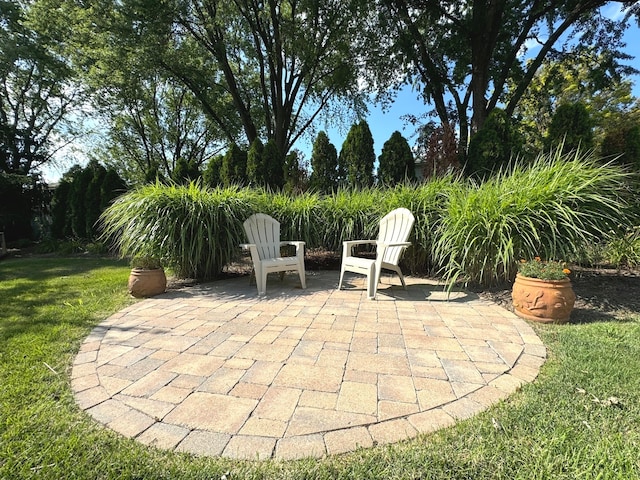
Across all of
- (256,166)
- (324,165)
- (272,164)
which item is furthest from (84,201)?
(324,165)

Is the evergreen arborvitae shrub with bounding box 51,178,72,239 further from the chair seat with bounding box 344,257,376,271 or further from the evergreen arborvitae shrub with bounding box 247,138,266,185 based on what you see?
the chair seat with bounding box 344,257,376,271

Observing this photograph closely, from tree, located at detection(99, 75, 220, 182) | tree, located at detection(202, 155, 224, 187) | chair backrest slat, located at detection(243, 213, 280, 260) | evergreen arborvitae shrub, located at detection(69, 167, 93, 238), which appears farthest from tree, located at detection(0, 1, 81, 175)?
chair backrest slat, located at detection(243, 213, 280, 260)

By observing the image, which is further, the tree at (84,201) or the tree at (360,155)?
the tree at (84,201)

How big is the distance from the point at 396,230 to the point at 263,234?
5.89ft

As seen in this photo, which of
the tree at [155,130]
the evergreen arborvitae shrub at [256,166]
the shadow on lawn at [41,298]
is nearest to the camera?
the shadow on lawn at [41,298]

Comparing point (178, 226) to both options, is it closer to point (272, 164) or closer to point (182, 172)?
point (272, 164)

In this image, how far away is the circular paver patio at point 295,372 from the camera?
51.3 inches

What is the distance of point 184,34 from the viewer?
9.04 m

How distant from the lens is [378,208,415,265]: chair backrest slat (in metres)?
3.66

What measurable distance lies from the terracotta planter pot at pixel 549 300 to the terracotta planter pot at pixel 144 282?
390cm

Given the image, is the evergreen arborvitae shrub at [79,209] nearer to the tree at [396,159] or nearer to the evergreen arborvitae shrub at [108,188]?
the evergreen arborvitae shrub at [108,188]

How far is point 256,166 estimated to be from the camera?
24.2 ft

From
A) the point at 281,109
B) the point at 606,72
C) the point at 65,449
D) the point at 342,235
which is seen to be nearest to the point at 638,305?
the point at 342,235

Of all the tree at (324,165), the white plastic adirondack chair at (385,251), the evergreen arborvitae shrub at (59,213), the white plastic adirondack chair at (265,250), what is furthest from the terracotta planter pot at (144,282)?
the evergreen arborvitae shrub at (59,213)
